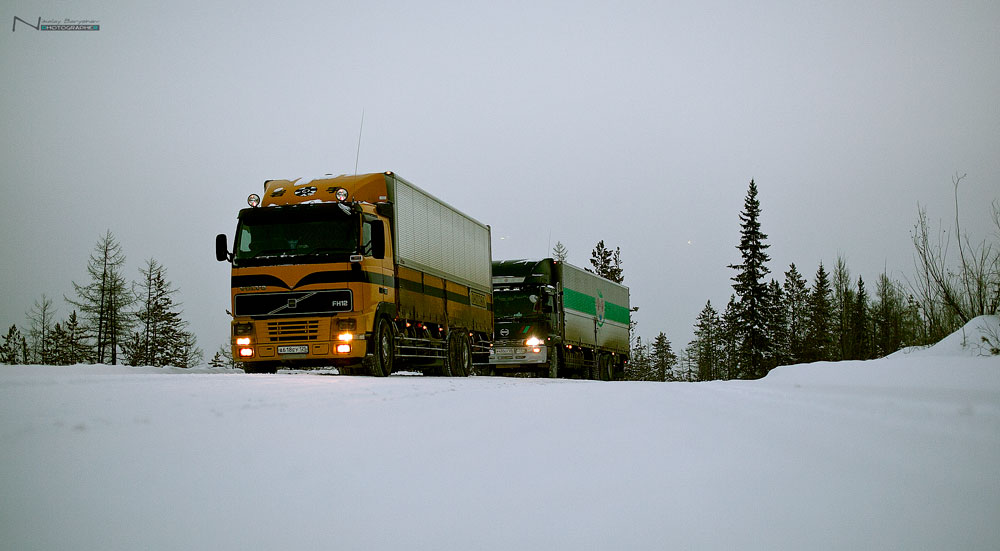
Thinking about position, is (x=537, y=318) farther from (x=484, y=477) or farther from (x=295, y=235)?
(x=484, y=477)

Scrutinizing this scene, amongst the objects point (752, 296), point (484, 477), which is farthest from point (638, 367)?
point (484, 477)

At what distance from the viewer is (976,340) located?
1177 centimetres

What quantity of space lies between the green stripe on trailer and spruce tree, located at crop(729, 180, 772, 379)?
16.6 metres

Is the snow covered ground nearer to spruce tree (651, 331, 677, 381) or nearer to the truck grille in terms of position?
the truck grille

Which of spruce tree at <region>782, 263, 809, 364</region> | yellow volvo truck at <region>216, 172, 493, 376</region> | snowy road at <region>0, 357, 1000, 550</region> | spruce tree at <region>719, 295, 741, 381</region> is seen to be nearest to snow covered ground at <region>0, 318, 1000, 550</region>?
snowy road at <region>0, 357, 1000, 550</region>

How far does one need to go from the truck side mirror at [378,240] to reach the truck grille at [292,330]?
5.66 feet

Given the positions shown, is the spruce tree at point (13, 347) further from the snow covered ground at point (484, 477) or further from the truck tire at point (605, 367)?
the snow covered ground at point (484, 477)

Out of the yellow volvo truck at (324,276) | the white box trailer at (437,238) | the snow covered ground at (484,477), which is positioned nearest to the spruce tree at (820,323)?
the white box trailer at (437,238)

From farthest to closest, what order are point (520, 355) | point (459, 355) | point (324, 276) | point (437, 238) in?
point (520, 355), point (459, 355), point (437, 238), point (324, 276)

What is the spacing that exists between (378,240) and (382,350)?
2201 millimetres

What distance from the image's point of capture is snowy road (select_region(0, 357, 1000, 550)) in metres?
2.94

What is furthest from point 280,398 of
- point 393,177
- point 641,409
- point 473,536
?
point 393,177

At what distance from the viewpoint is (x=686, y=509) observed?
3324 millimetres

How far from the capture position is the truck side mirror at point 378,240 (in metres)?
16.2
